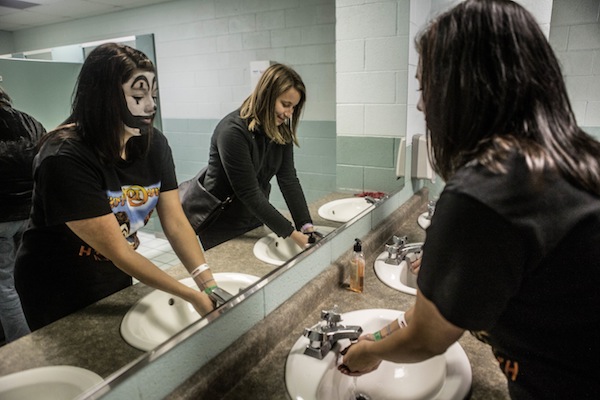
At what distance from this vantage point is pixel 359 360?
81 centimetres

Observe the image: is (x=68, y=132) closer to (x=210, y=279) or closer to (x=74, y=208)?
(x=74, y=208)

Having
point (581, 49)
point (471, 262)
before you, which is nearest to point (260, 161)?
point (471, 262)

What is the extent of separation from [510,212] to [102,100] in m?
0.69

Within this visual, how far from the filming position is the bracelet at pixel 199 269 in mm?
982

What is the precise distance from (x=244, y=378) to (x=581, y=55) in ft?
11.4

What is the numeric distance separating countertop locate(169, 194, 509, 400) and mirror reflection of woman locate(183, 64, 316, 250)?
198 millimetres

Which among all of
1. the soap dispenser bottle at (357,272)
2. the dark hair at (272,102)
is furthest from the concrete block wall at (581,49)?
the soap dispenser bottle at (357,272)

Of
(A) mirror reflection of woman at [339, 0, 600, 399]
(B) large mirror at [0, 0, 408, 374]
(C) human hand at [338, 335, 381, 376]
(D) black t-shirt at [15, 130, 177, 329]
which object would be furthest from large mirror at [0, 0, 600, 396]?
(A) mirror reflection of woman at [339, 0, 600, 399]

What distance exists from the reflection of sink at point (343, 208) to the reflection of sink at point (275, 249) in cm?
25

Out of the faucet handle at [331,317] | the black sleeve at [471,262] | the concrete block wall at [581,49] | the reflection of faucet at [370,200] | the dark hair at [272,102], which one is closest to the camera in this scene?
the black sleeve at [471,262]

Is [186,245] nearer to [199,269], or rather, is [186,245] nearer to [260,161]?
[199,269]

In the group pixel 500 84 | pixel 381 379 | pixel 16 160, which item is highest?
pixel 500 84

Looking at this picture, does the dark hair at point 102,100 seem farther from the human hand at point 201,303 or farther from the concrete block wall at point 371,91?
the concrete block wall at point 371,91

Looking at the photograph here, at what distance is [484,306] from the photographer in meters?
0.56
